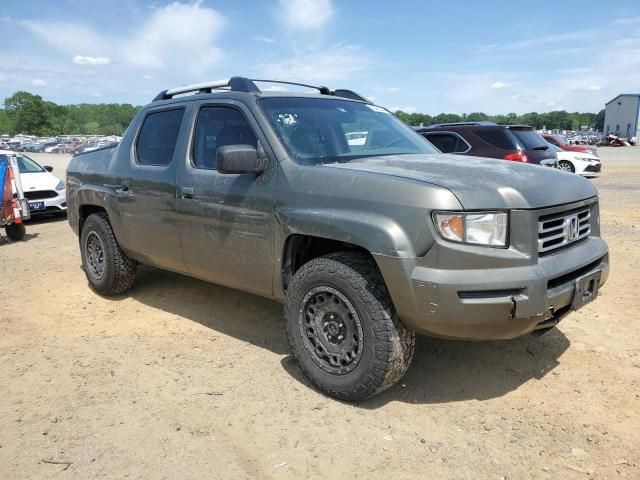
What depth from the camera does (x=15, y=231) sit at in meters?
8.80

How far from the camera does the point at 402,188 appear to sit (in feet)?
9.75

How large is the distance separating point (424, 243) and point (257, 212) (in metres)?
1.28

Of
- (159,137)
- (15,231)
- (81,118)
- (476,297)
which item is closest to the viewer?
(476,297)

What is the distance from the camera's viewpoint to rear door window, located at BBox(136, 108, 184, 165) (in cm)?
453

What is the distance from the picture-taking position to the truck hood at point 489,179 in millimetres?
2887

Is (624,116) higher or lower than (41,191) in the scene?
higher

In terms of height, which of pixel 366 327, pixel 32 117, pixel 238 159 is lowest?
pixel 366 327

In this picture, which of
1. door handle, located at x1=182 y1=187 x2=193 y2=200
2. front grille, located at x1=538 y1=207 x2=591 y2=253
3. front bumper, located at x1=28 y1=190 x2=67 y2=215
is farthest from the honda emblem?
front bumper, located at x1=28 y1=190 x2=67 y2=215

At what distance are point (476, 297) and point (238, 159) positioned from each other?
1.70 meters

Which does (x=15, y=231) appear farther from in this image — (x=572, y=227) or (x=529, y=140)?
A: (x=529, y=140)

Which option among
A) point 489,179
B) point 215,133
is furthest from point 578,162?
point 489,179

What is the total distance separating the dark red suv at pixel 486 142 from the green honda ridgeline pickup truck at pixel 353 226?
5566mm

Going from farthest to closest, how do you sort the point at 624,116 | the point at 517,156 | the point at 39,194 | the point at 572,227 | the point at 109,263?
the point at 624,116
the point at 39,194
the point at 517,156
the point at 109,263
the point at 572,227

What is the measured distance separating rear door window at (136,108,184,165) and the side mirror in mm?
1135
